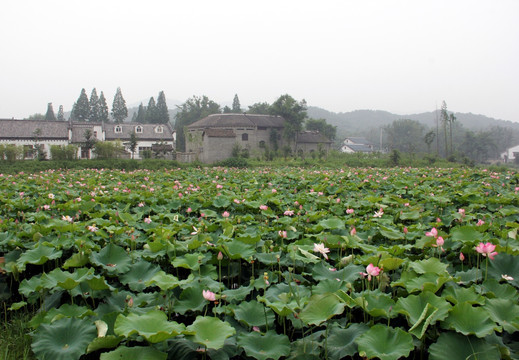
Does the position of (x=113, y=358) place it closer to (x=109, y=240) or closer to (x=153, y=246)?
(x=153, y=246)

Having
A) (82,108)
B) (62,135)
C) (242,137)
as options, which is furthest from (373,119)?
Answer: (62,135)

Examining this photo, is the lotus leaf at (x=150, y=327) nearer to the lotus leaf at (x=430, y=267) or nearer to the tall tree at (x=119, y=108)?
the lotus leaf at (x=430, y=267)

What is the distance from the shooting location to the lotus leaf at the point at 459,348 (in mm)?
1414

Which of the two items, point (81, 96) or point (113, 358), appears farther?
point (81, 96)

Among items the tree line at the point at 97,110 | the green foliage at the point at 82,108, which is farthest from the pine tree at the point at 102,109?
the green foliage at the point at 82,108

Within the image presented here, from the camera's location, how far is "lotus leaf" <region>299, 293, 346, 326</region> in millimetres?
1550

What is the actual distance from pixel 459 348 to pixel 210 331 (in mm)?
1010

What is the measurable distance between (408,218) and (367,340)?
234 centimetres

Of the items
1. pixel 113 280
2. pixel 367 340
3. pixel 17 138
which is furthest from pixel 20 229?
pixel 17 138

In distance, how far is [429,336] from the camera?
5.23ft

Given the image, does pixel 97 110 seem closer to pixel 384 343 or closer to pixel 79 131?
pixel 79 131

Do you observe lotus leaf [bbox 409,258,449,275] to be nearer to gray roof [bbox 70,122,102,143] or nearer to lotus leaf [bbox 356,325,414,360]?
lotus leaf [bbox 356,325,414,360]

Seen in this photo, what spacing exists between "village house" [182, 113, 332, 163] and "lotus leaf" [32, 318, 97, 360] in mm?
32147

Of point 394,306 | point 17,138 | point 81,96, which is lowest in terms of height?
point 394,306
